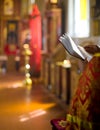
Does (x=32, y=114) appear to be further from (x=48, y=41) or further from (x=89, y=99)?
(x=48, y=41)

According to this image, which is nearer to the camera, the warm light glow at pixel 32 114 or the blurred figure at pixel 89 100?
the blurred figure at pixel 89 100

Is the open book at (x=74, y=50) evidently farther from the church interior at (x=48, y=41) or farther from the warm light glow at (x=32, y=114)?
the warm light glow at (x=32, y=114)

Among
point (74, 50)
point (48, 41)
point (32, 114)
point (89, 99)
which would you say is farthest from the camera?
point (48, 41)

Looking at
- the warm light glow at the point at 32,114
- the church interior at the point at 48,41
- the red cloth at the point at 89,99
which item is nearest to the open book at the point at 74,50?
the church interior at the point at 48,41

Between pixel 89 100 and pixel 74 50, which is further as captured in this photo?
pixel 74 50

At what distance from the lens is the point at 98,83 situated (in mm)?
1497

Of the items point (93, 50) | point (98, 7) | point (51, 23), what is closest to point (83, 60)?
point (93, 50)

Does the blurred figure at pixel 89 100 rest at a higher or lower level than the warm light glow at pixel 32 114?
higher

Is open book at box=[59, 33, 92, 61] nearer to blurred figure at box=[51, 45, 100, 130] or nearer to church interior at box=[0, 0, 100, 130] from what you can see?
church interior at box=[0, 0, 100, 130]

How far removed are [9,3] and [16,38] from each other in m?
1.71

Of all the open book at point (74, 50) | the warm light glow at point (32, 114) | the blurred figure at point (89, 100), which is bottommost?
the warm light glow at point (32, 114)

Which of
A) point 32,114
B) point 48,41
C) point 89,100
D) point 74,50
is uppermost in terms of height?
point 74,50

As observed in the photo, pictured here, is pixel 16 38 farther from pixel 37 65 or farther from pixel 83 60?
pixel 83 60

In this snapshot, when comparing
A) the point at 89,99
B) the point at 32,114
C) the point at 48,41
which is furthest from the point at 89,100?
the point at 48,41
